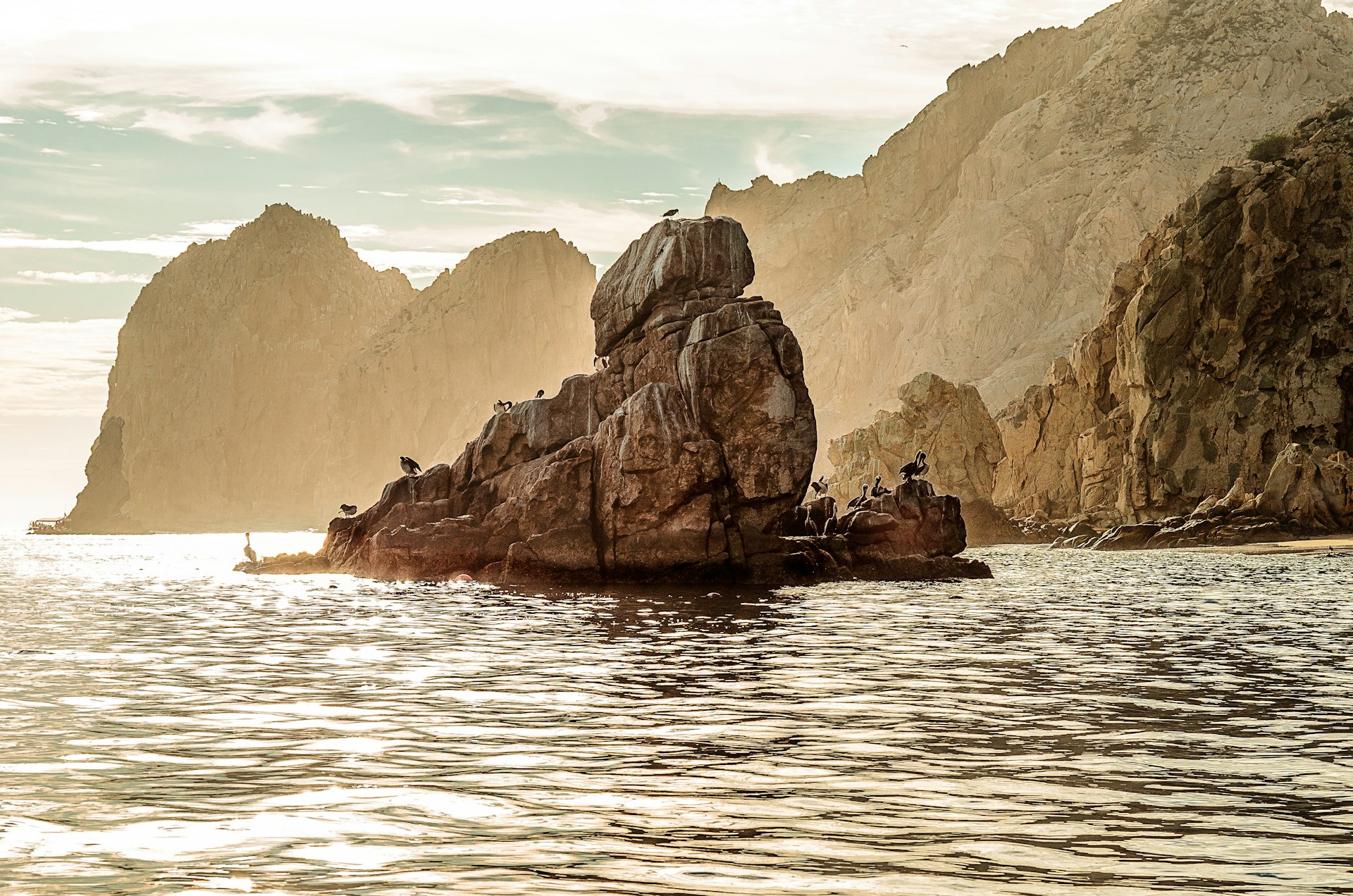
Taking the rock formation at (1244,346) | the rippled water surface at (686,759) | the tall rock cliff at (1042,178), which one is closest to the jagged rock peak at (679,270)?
the rippled water surface at (686,759)

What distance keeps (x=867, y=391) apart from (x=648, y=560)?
118562 millimetres

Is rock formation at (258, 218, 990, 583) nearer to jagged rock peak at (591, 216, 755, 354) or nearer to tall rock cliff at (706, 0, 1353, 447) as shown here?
jagged rock peak at (591, 216, 755, 354)

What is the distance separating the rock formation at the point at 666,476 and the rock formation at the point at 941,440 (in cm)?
5233

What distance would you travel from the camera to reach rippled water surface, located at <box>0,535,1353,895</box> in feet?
28.4

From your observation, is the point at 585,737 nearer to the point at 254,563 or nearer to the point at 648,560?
the point at 648,560

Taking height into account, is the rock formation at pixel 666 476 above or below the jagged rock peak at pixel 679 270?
below

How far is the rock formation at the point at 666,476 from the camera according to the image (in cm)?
4325

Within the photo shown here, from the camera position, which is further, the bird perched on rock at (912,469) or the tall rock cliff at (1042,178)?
the tall rock cliff at (1042,178)

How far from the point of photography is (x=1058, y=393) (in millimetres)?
99375

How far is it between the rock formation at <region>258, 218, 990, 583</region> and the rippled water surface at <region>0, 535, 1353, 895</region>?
1573 cm

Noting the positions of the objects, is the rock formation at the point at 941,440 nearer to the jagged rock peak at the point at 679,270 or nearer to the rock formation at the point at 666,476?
the rock formation at the point at 666,476

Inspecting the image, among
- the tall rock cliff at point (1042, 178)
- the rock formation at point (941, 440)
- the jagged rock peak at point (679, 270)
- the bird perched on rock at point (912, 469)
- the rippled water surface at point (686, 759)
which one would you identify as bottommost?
the rippled water surface at point (686, 759)

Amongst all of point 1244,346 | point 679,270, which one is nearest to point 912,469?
point 679,270

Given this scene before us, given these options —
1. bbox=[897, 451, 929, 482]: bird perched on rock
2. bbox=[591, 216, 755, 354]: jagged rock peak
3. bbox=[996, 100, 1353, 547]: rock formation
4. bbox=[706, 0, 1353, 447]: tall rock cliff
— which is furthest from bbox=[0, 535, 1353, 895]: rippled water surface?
bbox=[706, 0, 1353, 447]: tall rock cliff
